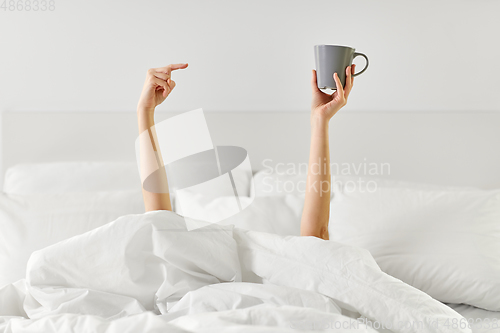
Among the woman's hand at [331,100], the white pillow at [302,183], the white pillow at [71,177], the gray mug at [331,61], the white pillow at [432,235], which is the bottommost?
the white pillow at [432,235]

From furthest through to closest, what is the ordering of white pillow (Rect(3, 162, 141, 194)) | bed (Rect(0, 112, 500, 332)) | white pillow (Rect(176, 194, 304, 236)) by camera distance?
white pillow (Rect(3, 162, 141, 194)), white pillow (Rect(176, 194, 304, 236)), bed (Rect(0, 112, 500, 332))

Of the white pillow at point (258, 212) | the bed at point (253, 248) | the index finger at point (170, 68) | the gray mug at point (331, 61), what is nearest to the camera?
the bed at point (253, 248)

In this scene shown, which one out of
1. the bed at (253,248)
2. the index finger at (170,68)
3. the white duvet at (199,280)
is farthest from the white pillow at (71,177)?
the white duvet at (199,280)

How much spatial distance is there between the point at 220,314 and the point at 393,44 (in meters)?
1.33

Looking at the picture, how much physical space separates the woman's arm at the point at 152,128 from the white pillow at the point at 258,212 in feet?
0.49

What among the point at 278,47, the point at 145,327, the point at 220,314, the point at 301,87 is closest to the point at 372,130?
the point at 301,87

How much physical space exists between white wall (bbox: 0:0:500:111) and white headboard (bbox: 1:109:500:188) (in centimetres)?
5

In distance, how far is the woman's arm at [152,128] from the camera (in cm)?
131

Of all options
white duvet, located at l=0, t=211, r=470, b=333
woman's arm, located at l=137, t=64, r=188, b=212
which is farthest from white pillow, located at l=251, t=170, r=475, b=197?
white duvet, located at l=0, t=211, r=470, b=333

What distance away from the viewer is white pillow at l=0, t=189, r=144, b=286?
128cm

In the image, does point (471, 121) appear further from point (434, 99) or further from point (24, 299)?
point (24, 299)

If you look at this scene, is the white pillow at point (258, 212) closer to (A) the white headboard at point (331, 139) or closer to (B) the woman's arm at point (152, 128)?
(B) the woman's arm at point (152, 128)

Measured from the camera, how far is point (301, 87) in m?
1.73

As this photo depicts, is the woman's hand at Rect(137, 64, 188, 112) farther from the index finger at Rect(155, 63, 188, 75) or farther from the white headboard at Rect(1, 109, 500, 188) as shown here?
the white headboard at Rect(1, 109, 500, 188)
